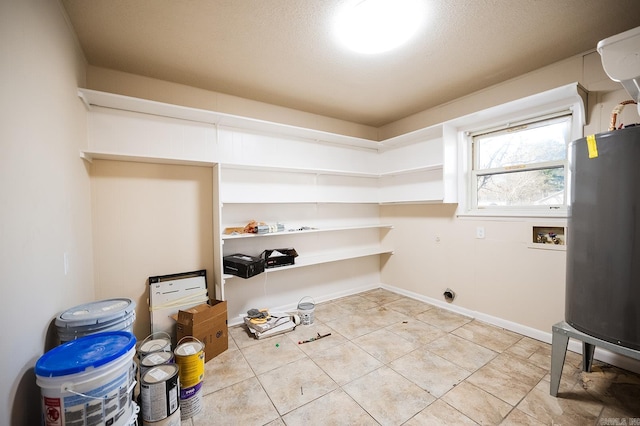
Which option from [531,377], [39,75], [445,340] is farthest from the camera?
[445,340]

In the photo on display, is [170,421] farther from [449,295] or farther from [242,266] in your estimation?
[449,295]

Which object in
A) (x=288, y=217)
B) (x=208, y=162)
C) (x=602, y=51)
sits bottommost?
(x=288, y=217)

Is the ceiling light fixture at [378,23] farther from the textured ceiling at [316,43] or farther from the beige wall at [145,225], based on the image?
the beige wall at [145,225]

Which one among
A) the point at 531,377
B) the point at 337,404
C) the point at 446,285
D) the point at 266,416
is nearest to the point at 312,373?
the point at 337,404

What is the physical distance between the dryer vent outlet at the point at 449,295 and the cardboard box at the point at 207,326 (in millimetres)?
2587

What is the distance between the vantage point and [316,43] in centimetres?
206

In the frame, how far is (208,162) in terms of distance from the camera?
2.63 m

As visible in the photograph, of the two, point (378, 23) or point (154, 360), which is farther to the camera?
point (378, 23)

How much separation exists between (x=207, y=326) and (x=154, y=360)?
68 centimetres

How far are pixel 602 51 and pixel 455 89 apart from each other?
1517 millimetres

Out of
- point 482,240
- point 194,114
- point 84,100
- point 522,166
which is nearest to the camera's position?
point 84,100

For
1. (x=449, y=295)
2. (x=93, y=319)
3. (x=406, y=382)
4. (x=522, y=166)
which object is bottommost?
(x=406, y=382)

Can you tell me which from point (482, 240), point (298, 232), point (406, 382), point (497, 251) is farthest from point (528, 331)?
point (298, 232)

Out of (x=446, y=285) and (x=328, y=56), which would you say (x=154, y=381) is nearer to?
(x=328, y=56)
